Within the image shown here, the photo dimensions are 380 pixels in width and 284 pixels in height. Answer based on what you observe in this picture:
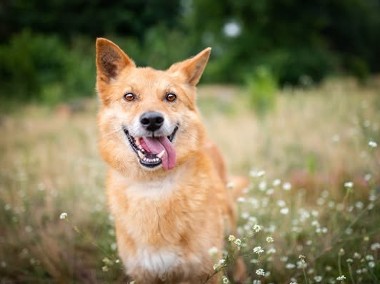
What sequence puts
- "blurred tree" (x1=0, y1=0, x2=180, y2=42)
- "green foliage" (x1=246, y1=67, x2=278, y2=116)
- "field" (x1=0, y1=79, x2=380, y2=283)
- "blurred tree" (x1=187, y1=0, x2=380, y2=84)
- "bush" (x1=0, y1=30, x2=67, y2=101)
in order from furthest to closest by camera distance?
"blurred tree" (x1=187, y1=0, x2=380, y2=84) → "blurred tree" (x1=0, y1=0, x2=180, y2=42) → "bush" (x1=0, y1=30, x2=67, y2=101) → "green foliage" (x1=246, y1=67, x2=278, y2=116) → "field" (x1=0, y1=79, x2=380, y2=283)

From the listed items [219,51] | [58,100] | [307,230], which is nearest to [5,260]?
[307,230]

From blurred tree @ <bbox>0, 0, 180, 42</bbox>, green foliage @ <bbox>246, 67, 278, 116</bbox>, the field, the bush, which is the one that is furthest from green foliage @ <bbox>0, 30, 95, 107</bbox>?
green foliage @ <bbox>246, 67, 278, 116</bbox>

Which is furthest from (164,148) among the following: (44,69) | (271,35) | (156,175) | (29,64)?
(271,35)

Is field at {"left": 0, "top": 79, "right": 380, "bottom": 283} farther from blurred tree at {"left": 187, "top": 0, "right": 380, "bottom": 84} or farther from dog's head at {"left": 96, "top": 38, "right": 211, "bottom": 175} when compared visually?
blurred tree at {"left": 187, "top": 0, "right": 380, "bottom": 84}

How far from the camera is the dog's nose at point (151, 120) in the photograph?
276 cm

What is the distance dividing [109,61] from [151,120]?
2.63 feet

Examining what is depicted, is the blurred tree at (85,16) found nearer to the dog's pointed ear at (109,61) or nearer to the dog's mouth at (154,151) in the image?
the dog's pointed ear at (109,61)

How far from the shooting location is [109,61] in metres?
3.25

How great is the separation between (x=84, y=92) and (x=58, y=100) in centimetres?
168

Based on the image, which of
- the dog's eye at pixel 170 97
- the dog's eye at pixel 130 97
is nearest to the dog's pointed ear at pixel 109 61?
the dog's eye at pixel 130 97

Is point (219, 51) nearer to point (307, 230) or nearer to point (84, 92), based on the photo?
point (84, 92)

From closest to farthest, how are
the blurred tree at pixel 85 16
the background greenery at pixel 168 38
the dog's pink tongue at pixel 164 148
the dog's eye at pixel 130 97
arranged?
the dog's pink tongue at pixel 164 148
the dog's eye at pixel 130 97
the background greenery at pixel 168 38
the blurred tree at pixel 85 16

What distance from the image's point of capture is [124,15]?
16.6 metres

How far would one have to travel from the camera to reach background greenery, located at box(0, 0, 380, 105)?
48.4ft
